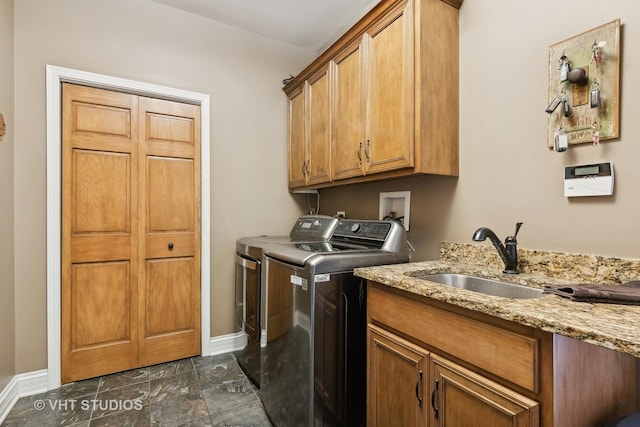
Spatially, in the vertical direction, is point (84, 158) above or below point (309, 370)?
above

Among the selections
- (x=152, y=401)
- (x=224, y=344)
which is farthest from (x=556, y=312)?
(x=224, y=344)

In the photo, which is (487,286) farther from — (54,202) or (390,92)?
(54,202)

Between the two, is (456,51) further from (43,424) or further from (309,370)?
(43,424)

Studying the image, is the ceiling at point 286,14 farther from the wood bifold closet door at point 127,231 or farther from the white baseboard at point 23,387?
the white baseboard at point 23,387

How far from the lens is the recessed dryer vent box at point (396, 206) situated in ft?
6.72

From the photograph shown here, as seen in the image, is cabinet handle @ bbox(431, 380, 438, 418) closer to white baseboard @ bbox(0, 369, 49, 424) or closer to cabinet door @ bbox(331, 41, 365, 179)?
cabinet door @ bbox(331, 41, 365, 179)

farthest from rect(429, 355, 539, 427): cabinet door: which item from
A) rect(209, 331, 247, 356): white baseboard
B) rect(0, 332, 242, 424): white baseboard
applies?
rect(209, 331, 247, 356): white baseboard

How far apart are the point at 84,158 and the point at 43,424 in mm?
1596

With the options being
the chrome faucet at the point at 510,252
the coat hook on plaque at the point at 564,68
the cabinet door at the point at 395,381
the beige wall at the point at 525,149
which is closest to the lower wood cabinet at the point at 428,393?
the cabinet door at the point at 395,381

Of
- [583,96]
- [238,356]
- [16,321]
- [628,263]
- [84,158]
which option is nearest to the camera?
[628,263]

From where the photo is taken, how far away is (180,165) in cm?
248

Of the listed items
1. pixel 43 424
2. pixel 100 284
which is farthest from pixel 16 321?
pixel 43 424

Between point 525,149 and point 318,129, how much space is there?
4.50 ft

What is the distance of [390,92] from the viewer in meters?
1.70
